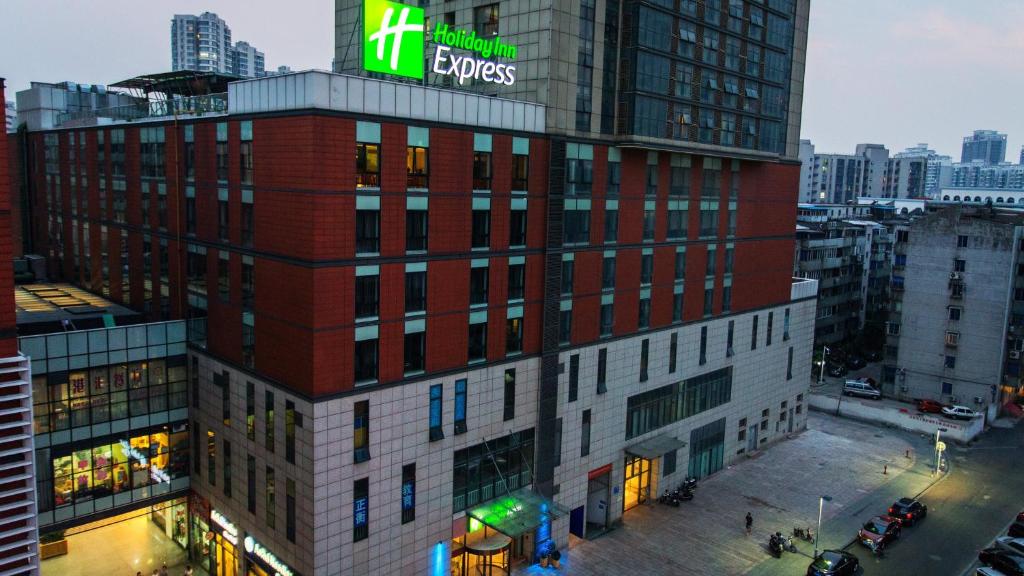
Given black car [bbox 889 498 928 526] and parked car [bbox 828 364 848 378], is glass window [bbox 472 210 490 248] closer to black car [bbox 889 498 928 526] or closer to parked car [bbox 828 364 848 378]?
black car [bbox 889 498 928 526]

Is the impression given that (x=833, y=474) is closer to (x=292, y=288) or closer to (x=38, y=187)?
(x=292, y=288)

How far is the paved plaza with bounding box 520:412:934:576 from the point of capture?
50219 mm

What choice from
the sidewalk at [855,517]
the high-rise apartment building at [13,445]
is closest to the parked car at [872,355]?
the sidewalk at [855,517]

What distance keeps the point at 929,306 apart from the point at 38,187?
327 ft

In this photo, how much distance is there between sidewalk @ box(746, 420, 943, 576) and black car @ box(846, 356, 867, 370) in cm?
3258

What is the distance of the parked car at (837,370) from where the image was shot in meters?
101

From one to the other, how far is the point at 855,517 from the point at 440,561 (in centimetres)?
3487

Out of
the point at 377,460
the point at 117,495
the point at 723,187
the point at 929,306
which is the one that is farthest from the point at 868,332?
the point at 117,495

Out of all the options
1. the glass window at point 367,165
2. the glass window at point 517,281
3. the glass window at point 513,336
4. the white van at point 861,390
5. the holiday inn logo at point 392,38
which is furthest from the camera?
the white van at point 861,390

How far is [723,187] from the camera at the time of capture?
62656 mm

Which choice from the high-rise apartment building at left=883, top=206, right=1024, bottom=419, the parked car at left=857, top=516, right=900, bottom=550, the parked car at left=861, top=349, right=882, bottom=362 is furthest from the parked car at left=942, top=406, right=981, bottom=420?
the parked car at left=857, top=516, right=900, bottom=550

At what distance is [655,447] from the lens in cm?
5684

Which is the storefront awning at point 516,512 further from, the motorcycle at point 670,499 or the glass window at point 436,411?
the motorcycle at point 670,499

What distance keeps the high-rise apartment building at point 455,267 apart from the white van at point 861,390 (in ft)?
112
